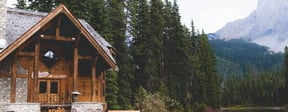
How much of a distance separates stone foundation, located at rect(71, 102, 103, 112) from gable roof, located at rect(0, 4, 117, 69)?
8.52 feet

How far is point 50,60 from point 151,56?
26352 mm

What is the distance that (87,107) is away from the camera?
78.3 feet

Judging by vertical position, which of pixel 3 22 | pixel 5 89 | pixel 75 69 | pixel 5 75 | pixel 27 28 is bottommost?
pixel 5 89

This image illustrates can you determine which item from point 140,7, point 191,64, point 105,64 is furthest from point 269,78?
point 105,64

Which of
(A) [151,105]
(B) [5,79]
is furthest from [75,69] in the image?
(A) [151,105]

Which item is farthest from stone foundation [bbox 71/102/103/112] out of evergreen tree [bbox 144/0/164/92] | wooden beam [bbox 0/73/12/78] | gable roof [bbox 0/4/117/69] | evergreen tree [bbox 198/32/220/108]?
evergreen tree [bbox 198/32/220/108]

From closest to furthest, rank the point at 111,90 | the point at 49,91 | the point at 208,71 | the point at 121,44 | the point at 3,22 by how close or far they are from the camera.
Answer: the point at 3,22
the point at 49,91
the point at 111,90
the point at 121,44
the point at 208,71

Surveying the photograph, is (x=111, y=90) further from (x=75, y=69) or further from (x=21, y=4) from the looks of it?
(x=21, y=4)

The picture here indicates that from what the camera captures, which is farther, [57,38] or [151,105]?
[151,105]

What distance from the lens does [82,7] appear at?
43.0 metres

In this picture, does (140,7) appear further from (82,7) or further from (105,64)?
(105,64)

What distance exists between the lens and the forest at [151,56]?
137 feet

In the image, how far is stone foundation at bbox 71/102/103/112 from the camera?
23.4 metres

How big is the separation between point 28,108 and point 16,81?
1.95 meters
